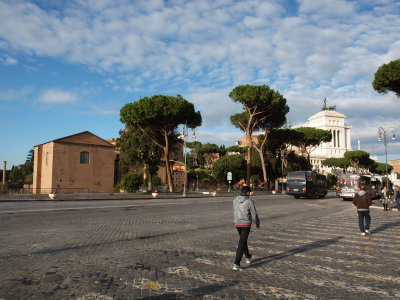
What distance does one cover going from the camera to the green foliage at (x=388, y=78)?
77.8 feet

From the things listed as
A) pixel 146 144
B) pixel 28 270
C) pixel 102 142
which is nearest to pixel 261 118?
pixel 146 144

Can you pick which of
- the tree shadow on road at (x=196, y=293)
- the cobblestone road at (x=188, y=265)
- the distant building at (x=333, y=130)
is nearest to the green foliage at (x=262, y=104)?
the cobblestone road at (x=188, y=265)

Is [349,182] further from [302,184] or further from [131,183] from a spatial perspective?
[131,183]

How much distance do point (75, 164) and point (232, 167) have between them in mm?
29208

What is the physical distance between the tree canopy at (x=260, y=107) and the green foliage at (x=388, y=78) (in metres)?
17.6

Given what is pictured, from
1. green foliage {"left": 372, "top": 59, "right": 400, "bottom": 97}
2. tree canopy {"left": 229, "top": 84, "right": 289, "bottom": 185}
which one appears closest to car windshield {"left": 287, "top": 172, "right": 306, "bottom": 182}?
tree canopy {"left": 229, "top": 84, "right": 289, "bottom": 185}

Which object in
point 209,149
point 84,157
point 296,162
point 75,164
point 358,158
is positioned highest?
point 209,149

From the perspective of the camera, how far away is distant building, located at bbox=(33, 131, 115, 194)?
47000 mm

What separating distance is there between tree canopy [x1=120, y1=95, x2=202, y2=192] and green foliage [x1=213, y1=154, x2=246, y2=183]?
75.0 ft

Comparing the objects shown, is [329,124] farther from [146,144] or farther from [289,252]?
[289,252]

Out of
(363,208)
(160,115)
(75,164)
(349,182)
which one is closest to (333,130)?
(349,182)

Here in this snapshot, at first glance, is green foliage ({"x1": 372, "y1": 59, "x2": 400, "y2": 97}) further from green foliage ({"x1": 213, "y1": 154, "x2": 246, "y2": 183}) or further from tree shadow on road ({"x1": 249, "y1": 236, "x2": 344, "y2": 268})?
green foliage ({"x1": 213, "y1": 154, "x2": 246, "y2": 183})

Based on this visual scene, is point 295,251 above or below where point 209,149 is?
below

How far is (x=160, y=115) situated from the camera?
129 ft
